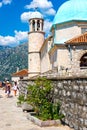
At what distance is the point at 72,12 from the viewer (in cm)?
3331

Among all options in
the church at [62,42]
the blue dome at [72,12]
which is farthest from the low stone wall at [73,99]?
the blue dome at [72,12]

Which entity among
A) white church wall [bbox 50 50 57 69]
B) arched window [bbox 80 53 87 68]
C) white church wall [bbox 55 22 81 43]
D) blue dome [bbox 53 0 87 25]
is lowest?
arched window [bbox 80 53 87 68]

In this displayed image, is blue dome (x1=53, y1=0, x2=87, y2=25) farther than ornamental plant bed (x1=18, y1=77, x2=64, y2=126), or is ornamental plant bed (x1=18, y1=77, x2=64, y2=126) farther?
blue dome (x1=53, y1=0, x2=87, y2=25)

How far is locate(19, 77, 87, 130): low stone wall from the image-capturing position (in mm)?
7957

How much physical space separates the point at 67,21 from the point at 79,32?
5.89ft

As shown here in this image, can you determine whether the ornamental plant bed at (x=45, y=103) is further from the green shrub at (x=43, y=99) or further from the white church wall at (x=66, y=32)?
the white church wall at (x=66, y=32)

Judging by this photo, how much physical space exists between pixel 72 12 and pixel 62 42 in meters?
3.44

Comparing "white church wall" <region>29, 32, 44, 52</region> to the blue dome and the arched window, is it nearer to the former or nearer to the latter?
the blue dome

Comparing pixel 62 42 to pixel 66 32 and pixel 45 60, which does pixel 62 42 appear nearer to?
pixel 66 32

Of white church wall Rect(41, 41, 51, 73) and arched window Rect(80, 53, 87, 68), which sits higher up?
white church wall Rect(41, 41, 51, 73)

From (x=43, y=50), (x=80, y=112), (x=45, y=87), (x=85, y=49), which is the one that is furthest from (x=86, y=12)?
(x=80, y=112)

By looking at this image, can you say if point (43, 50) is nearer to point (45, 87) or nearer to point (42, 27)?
point (42, 27)

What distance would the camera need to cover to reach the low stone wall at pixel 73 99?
26.1 feet

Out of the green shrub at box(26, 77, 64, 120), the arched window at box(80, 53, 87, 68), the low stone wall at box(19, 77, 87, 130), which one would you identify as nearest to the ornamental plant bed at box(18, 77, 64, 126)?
the green shrub at box(26, 77, 64, 120)
